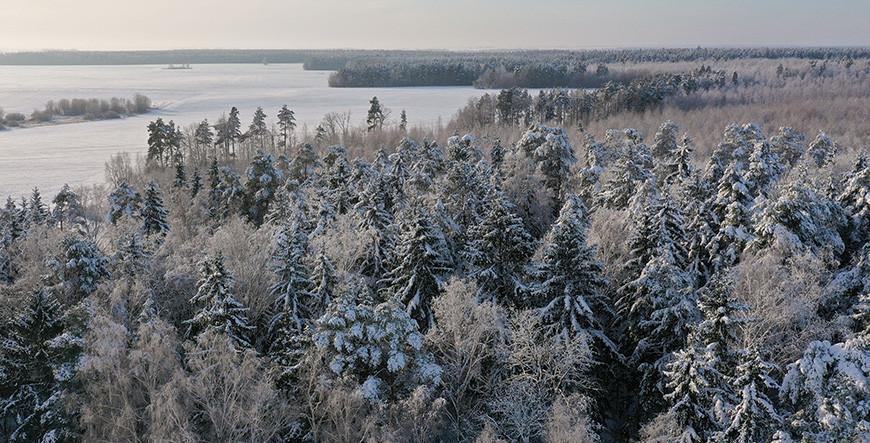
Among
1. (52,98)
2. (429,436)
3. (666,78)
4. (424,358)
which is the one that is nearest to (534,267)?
(424,358)

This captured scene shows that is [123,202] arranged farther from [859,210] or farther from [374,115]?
[374,115]

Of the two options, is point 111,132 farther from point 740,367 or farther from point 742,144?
point 740,367

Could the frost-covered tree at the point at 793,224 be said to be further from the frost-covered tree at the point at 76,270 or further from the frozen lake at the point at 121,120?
the frozen lake at the point at 121,120

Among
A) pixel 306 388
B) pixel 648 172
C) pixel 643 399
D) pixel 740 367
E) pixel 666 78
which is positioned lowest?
pixel 643 399

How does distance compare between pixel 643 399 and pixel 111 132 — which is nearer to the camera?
pixel 643 399

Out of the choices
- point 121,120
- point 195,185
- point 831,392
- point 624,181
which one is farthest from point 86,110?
point 831,392
